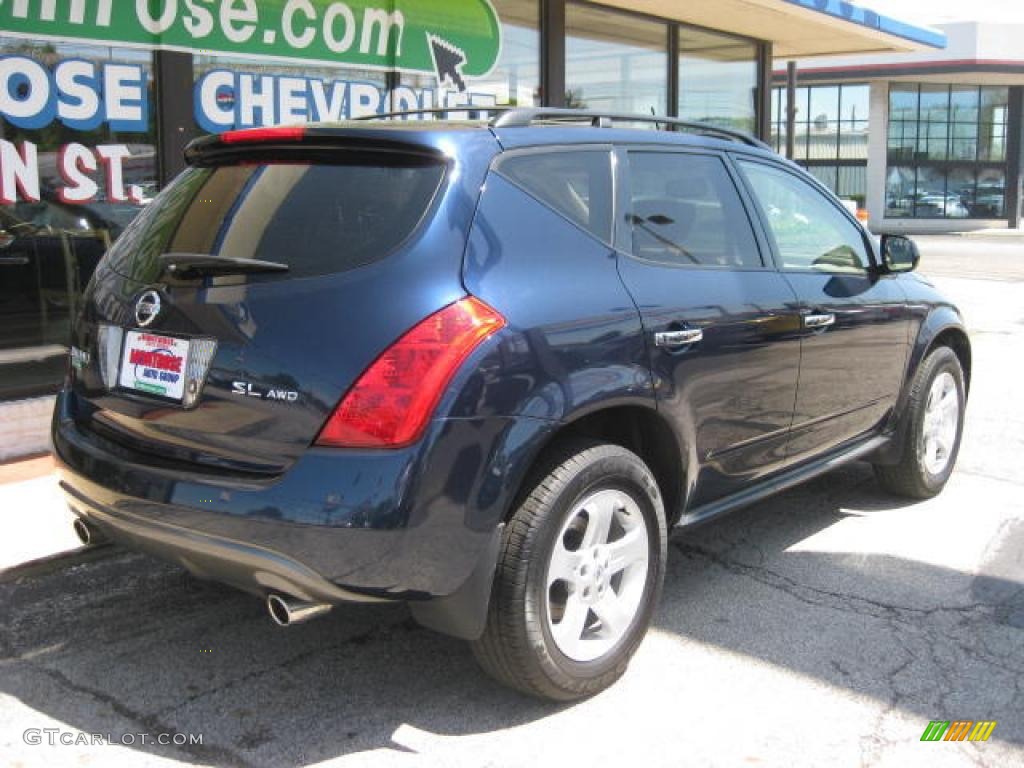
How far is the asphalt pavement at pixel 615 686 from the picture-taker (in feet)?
10.3

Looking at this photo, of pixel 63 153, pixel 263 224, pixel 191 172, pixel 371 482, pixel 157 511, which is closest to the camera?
pixel 371 482

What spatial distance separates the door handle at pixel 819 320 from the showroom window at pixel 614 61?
19.9 feet

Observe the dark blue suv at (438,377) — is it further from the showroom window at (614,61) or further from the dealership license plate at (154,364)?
the showroom window at (614,61)

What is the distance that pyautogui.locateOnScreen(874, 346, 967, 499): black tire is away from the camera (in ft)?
17.2

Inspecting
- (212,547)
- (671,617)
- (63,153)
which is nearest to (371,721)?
(212,547)

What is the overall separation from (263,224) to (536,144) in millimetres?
912

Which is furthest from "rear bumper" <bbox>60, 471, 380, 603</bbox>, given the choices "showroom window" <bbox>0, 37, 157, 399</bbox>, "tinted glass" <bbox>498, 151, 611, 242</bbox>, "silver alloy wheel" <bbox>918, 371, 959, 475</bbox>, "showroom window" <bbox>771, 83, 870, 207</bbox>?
"showroom window" <bbox>771, 83, 870, 207</bbox>

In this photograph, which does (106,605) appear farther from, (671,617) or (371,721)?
(671,617)

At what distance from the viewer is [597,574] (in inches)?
133

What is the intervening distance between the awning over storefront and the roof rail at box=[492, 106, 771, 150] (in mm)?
6499

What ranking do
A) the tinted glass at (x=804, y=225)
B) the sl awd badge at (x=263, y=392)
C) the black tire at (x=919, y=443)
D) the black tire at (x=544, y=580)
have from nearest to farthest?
1. the sl awd badge at (x=263, y=392)
2. the black tire at (x=544, y=580)
3. the tinted glass at (x=804, y=225)
4. the black tire at (x=919, y=443)

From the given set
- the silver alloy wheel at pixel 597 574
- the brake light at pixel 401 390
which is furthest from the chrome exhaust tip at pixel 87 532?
the silver alloy wheel at pixel 597 574

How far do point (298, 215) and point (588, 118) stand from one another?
1.24 m

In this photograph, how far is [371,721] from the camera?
10.8ft
